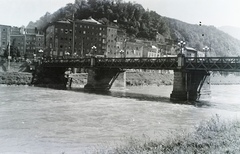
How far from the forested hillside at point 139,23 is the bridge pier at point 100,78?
193ft

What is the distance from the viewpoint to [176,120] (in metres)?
27.4

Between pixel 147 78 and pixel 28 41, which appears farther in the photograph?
pixel 28 41

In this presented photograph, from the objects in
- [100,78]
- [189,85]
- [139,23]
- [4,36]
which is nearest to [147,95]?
[189,85]

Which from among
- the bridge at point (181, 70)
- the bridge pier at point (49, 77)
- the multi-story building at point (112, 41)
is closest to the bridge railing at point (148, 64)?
the bridge at point (181, 70)

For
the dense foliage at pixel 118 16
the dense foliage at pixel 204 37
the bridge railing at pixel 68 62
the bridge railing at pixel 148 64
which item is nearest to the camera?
the bridge railing at pixel 148 64

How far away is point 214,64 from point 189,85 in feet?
18.8

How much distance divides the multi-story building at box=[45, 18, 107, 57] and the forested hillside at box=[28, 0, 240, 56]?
11.6 m

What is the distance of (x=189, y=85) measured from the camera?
1853 inches

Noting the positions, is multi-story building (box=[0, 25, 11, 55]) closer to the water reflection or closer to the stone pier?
the water reflection

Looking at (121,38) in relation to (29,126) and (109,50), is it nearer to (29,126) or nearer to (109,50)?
(109,50)

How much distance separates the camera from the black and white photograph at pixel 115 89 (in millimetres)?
17953

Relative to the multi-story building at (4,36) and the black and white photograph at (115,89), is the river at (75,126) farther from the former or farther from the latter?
the multi-story building at (4,36)

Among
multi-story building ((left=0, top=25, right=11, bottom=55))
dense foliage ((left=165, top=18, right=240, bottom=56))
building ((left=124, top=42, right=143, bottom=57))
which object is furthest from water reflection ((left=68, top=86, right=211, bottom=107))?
dense foliage ((left=165, top=18, right=240, bottom=56))

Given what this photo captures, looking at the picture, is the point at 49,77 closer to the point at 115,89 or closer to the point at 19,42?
the point at 115,89
